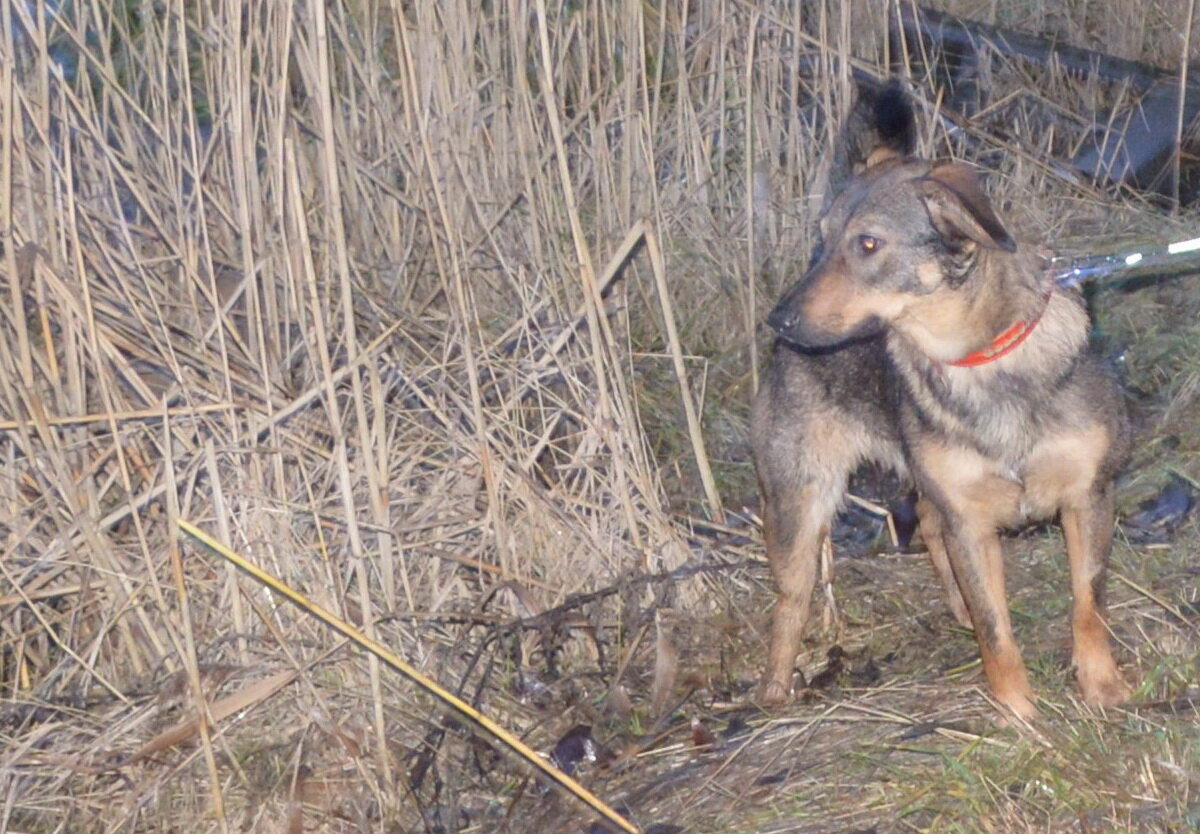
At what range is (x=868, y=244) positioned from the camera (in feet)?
11.6

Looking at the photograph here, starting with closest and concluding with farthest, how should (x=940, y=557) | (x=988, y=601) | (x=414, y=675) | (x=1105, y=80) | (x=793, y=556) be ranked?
(x=414, y=675) → (x=988, y=601) → (x=793, y=556) → (x=940, y=557) → (x=1105, y=80)

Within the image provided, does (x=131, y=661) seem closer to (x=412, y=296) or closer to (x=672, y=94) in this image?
(x=412, y=296)

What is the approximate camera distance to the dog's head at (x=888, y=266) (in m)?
3.51

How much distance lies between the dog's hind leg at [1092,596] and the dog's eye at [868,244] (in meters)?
0.78

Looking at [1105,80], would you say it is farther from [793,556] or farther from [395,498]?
[395,498]

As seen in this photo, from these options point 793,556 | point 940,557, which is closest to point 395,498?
point 793,556

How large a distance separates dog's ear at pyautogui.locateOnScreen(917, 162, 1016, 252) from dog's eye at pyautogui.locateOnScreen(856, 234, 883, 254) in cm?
13

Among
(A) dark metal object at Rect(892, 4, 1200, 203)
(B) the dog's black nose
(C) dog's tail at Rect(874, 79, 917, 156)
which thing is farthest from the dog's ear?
(A) dark metal object at Rect(892, 4, 1200, 203)

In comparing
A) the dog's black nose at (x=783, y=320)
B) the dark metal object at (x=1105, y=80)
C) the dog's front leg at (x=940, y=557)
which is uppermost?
the dog's black nose at (x=783, y=320)

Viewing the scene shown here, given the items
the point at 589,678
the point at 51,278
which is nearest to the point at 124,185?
the point at 51,278

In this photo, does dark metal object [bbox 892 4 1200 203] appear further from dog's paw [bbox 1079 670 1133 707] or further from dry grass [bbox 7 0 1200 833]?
dog's paw [bbox 1079 670 1133 707]

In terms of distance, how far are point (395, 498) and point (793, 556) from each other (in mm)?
1061

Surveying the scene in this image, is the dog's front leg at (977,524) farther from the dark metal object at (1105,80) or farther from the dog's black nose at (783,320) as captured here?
the dark metal object at (1105,80)

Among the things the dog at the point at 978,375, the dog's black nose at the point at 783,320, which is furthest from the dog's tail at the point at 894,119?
the dog's black nose at the point at 783,320
